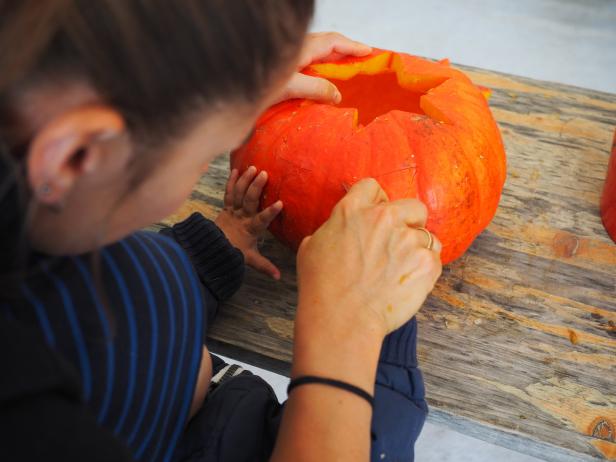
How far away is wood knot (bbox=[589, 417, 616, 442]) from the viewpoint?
0.65m

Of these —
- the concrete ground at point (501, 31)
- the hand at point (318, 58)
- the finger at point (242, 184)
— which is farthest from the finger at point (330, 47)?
the concrete ground at point (501, 31)

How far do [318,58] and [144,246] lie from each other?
0.38m

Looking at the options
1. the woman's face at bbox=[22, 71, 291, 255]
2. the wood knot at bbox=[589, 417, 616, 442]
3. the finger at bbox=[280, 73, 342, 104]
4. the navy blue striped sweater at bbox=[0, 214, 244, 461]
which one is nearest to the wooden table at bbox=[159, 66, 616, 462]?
the wood knot at bbox=[589, 417, 616, 442]

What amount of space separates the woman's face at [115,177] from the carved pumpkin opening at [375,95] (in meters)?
0.48

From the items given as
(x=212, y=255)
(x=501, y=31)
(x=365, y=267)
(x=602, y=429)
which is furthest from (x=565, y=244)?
(x=501, y=31)

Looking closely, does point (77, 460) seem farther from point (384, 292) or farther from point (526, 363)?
point (526, 363)

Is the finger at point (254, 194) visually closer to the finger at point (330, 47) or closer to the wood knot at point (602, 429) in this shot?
the finger at point (330, 47)

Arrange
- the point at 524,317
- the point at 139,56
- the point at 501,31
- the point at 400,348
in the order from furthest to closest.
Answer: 1. the point at 501,31
2. the point at 524,317
3. the point at 400,348
4. the point at 139,56

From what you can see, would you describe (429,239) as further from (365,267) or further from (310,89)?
(310,89)

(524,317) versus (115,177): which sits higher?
(115,177)

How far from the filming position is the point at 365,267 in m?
0.61

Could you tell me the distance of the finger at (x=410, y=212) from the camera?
2.10 feet

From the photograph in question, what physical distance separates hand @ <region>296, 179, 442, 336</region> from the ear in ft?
0.98

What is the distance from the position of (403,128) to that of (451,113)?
3.0 inches
